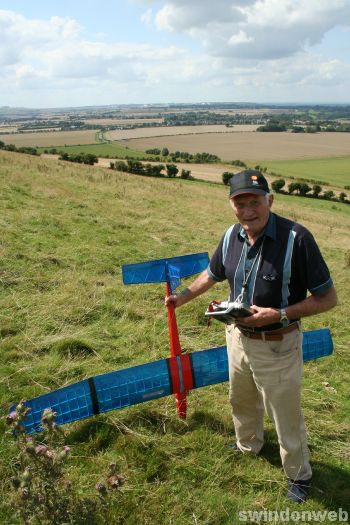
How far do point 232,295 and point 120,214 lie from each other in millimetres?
9215

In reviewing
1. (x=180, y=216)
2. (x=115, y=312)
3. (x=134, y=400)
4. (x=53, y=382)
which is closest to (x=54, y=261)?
(x=115, y=312)

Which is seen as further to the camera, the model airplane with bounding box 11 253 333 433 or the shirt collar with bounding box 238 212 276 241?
the model airplane with bounding box 11 253 333 433

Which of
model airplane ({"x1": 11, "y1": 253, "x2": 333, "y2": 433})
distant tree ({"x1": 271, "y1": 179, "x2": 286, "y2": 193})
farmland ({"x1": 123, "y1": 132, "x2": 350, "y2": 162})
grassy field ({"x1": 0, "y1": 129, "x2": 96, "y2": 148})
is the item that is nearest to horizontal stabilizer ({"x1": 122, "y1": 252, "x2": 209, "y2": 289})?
model airplane ({"x1": 11, "y1": 253, "x2": 333, "y2": 433})

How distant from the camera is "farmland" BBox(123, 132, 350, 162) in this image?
7175 centimetres

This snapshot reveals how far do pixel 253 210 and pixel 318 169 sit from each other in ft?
202

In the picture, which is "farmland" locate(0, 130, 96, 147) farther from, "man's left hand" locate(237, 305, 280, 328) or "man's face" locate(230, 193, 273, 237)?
"man's left hand" locate(237, 305, 280, 328)

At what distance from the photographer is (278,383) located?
112 inches

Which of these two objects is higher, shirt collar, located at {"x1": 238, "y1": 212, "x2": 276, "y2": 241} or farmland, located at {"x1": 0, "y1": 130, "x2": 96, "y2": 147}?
farmland, located at {"x1": 0, "y1": 130, "x2": 96, "y2": 147}

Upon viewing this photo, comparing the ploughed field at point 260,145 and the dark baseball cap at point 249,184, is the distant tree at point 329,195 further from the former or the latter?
the dark baseball cap at point 249,184

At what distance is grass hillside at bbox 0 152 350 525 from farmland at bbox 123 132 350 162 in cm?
6036

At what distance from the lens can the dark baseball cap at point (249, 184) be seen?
267 cm

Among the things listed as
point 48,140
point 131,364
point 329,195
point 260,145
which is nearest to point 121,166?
point 329,195

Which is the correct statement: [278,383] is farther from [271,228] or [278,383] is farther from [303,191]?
[303,191]

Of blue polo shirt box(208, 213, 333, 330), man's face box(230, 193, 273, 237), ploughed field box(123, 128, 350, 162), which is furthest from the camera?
ploughed field box(123, 128, 350, 162)
